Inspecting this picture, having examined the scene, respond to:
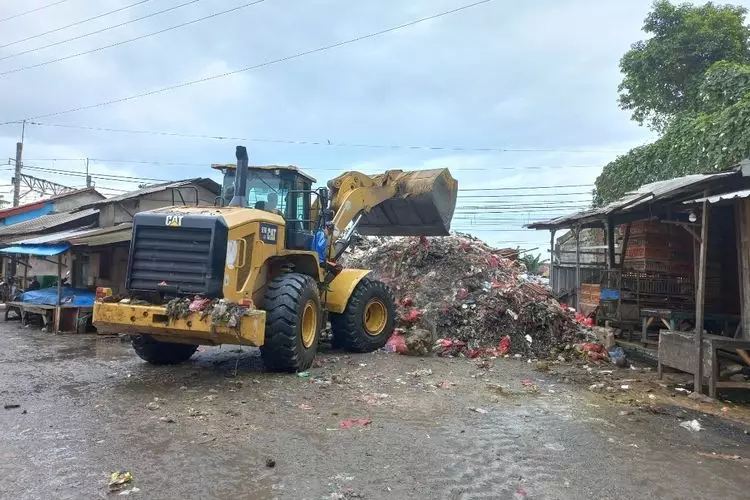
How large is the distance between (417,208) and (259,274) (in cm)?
395

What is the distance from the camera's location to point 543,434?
17.0 ft

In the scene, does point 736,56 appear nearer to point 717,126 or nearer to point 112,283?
point 717,126

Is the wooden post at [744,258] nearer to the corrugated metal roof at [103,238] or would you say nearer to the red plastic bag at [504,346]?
the red plastic bag at [504,346]

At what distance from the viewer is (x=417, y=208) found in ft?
33.5

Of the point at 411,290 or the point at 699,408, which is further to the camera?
the point at 411,290

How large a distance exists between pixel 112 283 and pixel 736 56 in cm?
2030

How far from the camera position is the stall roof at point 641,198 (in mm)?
7449

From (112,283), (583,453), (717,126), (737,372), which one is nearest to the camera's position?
(583,453)

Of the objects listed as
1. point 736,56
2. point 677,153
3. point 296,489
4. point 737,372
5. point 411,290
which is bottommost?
point 296,489

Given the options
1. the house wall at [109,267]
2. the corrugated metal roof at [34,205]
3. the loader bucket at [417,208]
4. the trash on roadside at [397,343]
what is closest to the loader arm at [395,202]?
the loader bucket at [417,208]

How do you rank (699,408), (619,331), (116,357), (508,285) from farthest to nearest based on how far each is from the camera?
(508,285) → (619,331) → (116,357) → (699,408)

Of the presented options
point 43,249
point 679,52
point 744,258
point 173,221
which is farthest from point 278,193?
point 679,52

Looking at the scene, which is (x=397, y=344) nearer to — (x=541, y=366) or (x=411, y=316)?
(x=411, y=316)

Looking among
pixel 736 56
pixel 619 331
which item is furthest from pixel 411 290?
pixel 736 56
